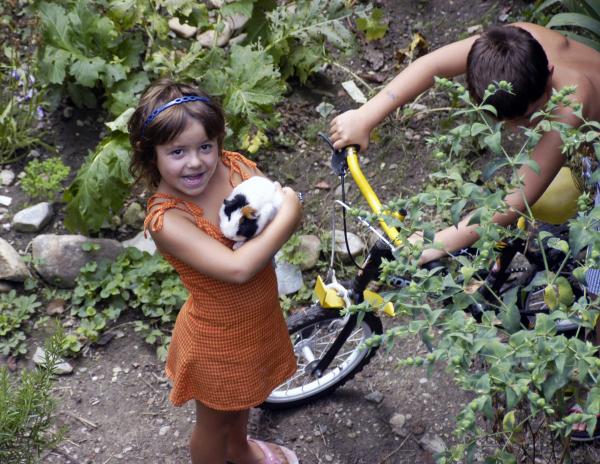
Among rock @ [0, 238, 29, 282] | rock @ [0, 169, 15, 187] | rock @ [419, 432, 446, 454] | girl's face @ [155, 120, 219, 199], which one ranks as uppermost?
girl's face @ [155, 120, 219, 199]

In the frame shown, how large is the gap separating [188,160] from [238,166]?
0.25 m

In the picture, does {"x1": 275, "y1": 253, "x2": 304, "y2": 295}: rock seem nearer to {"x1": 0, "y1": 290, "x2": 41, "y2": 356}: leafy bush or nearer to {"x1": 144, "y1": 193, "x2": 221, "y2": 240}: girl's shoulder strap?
{"x1": 0, "y1": 290, "x2": 41, "y2": 356}: leafy bush

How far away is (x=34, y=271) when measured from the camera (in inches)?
140

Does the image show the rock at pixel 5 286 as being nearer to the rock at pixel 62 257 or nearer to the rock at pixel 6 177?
the rock at pixel 62 257

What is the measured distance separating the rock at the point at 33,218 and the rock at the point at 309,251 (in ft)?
3.92

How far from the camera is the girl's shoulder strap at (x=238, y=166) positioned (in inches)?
93.1

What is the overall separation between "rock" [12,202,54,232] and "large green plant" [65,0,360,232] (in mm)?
199

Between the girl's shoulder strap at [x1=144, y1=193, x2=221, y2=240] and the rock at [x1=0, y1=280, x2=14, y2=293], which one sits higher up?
the girl's shoulder strap at [x1=144, y1=193, x2=221, y2=240]

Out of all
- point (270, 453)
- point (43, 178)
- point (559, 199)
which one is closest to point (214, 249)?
point (270, 453)

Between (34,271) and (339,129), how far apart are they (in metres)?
1.74

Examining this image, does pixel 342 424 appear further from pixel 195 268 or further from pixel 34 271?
pixel 34 271

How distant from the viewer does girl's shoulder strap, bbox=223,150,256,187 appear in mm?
2365

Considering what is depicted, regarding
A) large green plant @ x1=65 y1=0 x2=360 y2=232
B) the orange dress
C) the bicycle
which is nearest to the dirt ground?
the bicycle

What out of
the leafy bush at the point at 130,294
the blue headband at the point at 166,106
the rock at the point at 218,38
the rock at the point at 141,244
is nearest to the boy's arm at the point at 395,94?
the blue headband at the point at 166,106
